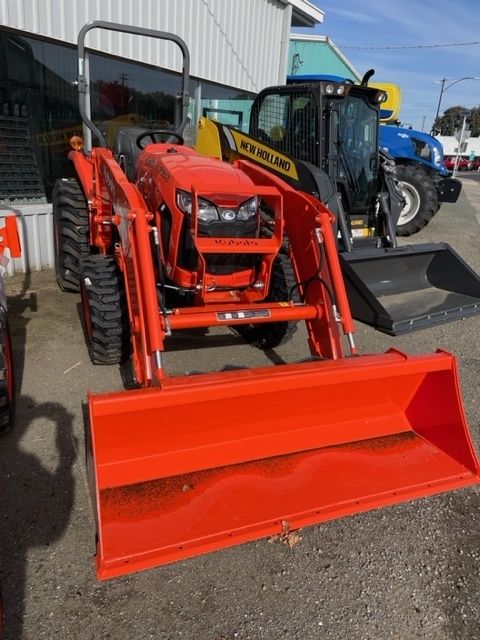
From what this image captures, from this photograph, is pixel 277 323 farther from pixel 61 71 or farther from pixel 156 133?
pixel 61 71

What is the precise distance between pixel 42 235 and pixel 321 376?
173 inches

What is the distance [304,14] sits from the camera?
1149 cm

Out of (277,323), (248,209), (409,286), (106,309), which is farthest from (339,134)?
(106,309)

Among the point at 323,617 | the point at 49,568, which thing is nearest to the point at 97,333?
the point at 49,568

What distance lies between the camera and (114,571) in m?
1.92

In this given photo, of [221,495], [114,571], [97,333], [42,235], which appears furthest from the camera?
[42,235]

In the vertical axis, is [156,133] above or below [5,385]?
above

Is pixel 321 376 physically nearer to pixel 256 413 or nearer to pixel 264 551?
pixel 256 413

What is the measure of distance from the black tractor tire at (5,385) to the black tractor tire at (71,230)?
1.94 metres

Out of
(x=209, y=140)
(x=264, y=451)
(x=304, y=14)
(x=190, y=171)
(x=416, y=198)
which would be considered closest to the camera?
(x=264, y=451)

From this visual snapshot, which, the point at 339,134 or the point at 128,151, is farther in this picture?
the point at 339,134

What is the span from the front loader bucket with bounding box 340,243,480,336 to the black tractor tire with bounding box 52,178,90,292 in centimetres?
256

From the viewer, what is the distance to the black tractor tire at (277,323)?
382 centimetres

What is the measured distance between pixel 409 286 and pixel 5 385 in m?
4.48
